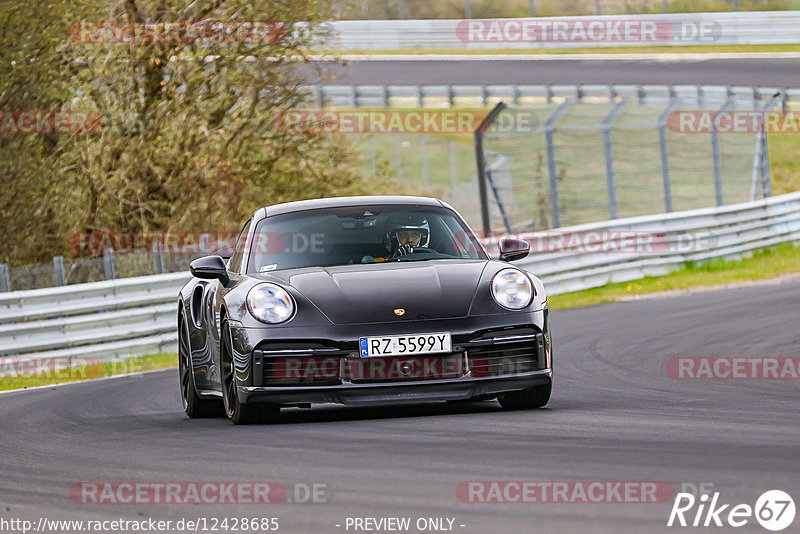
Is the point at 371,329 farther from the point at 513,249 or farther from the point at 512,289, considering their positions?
the point at 513,249

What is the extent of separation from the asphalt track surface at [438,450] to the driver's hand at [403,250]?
0.91m

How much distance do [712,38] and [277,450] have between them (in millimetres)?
34514

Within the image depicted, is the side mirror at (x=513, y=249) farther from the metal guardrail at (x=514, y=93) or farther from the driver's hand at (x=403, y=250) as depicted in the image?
the metal guardrail at (x=514, y=93)

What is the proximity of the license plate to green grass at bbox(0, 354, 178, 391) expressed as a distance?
7.15 meters

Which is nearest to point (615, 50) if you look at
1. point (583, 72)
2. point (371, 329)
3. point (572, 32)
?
point (572, 32)

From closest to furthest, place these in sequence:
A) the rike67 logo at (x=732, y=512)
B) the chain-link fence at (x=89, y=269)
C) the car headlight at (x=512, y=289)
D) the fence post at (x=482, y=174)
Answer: the rike67 logo at (x=732, y=512) < the car headlight at (x=512, y=289) < the chain-link fence at (x=89, y=269) < the fence post at (x=482, y=174)

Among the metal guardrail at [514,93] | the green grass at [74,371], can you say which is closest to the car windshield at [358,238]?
the green grass at [74,371]

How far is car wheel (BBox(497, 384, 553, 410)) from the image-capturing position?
26.0 ft

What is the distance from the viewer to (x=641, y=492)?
16.1 ft

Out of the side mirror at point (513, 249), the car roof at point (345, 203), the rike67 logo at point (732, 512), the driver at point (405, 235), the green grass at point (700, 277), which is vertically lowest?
the green grass at point (700, 277)

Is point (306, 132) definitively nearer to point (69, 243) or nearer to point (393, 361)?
point (69, 243)

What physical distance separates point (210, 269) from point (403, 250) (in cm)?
114

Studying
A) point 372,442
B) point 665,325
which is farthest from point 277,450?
point 665,325

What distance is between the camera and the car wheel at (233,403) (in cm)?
777
